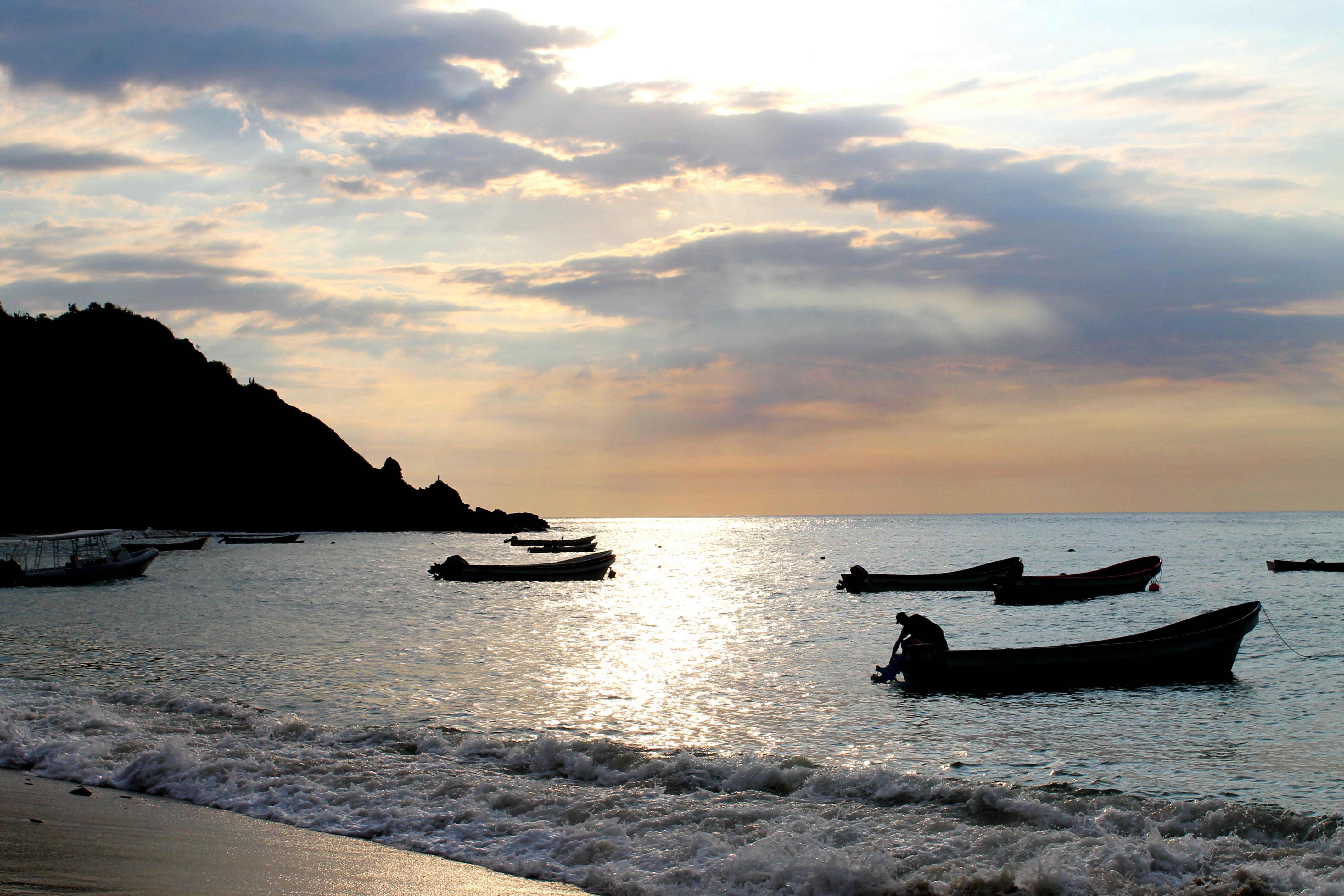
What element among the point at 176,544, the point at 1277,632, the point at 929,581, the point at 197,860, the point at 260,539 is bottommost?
the point at 260,539

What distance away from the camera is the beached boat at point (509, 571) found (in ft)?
196

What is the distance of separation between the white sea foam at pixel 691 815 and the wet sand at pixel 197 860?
460 mm

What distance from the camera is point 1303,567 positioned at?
205ft

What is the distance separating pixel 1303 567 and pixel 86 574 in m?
83.7

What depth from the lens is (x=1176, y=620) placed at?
4128 cm

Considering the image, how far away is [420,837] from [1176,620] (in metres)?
42.0

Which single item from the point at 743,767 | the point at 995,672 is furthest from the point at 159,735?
the point at 995,672

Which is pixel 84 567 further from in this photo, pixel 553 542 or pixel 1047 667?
pixel 553 542

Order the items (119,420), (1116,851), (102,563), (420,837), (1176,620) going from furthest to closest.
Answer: (119,420)
(102,563)
(1176,620)
(420,837)
(1116,851)

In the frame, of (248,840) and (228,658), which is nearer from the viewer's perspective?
(248,840)

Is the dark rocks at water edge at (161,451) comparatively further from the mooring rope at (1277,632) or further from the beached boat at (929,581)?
the mooring rope at (1277,632)

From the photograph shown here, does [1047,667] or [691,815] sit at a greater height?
[691,815]

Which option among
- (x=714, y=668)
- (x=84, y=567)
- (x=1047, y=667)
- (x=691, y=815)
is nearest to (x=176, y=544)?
(x=84, y=567)

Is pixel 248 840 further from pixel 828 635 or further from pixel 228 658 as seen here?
pixel 828 635
